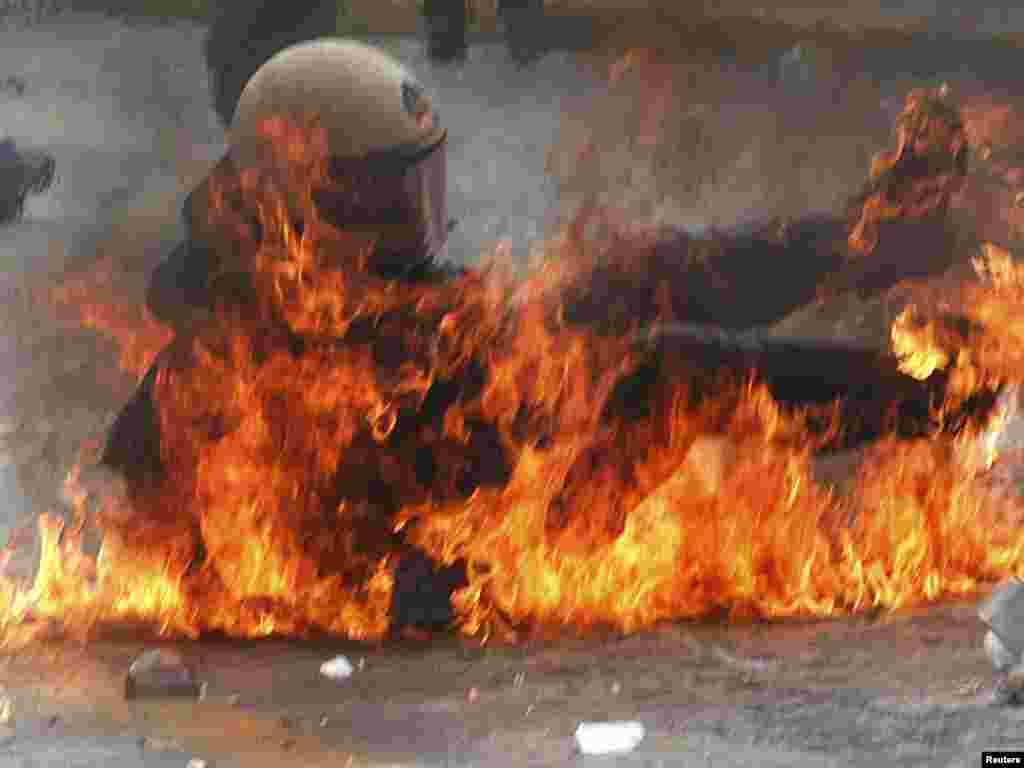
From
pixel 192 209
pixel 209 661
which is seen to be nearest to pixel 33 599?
pixel 209 661

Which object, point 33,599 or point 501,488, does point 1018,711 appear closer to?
point 501,488

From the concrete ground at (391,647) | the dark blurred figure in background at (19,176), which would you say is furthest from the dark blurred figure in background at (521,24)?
the dark blurred figure in background at (19,176)

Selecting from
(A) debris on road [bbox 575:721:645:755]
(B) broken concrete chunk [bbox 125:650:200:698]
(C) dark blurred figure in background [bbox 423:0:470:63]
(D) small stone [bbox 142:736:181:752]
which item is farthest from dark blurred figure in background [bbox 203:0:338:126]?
(A) debris on road [bbox 575:721:645:755]

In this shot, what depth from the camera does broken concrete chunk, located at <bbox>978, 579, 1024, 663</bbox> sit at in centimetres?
211

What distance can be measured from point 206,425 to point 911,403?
1.47 metres

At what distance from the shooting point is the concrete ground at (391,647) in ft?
6.51

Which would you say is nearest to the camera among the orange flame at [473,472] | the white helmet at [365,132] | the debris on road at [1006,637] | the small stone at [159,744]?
the small stone at [159,744]

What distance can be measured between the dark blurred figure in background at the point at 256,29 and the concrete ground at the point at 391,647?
0.05 meters

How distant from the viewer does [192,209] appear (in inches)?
88.4

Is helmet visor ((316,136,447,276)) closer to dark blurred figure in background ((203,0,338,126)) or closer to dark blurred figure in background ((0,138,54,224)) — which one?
dark blurred figure in background ((203,0,338,126))

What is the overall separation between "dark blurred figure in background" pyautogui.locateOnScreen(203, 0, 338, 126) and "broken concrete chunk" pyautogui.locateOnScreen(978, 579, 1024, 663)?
1.65m

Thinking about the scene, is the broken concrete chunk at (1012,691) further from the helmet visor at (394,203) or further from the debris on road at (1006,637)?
the helmet visor at (394,203)

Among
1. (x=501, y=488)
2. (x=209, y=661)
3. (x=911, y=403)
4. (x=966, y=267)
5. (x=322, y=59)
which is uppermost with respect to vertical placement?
(x=322, y=59)

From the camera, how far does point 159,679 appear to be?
2.12 meters
